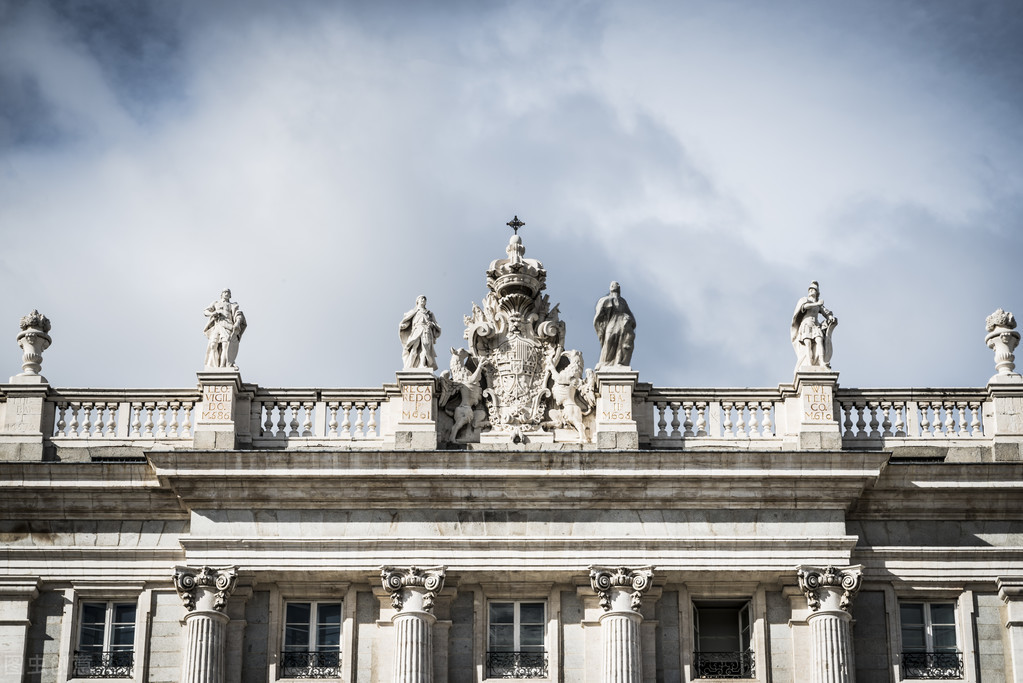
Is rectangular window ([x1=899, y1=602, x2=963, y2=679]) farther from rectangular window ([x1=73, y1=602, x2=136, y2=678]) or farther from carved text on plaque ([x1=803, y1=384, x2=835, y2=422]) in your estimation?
rectangular window ([x1=73, y1=602, x2=136, y2=678])

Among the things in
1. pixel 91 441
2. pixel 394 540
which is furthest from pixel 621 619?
pixel 91 441

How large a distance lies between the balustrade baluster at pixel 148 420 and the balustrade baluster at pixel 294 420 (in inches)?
87.0

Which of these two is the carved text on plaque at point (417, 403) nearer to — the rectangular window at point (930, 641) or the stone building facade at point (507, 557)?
the stone building facade at point (507, 557)

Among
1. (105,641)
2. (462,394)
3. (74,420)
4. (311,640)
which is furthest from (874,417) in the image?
(74,420)

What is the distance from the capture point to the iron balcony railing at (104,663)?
3925 cm

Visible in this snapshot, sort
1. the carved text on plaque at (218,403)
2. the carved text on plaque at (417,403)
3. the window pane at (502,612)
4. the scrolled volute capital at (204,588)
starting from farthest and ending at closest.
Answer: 1. the carved text on plaque at (218,403)
2. the carved text on plaque at (417,403)
3. the window pane at (502,612)
4. the scrolled volute capital at (204,588)

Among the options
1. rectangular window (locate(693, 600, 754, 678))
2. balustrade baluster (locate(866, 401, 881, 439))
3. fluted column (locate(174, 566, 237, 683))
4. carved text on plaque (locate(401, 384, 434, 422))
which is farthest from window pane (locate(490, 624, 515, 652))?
balustrade baluster (locate(866, 401, 881, 439))

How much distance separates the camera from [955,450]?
40656 mm

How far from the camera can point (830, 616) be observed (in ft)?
127

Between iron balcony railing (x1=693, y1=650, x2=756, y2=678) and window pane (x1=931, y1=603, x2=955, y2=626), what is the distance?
296 centimetres

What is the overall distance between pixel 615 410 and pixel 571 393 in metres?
0.95

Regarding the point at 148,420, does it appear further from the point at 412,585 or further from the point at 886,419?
the point at 886,419

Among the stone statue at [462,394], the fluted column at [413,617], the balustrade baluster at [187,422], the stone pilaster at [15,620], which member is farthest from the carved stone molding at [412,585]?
the stone pilaster at [15,620]

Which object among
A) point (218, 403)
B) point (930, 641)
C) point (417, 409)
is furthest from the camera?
point (218, 403)
